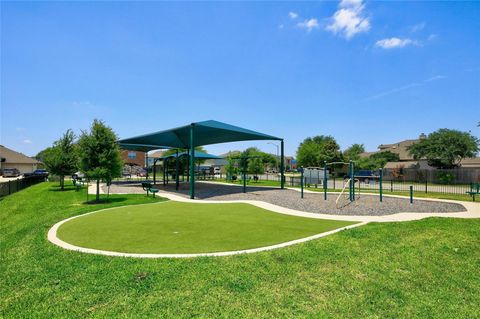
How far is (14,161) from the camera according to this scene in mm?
58969

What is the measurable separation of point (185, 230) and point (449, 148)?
154 ft

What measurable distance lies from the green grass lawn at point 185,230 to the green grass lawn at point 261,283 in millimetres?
873

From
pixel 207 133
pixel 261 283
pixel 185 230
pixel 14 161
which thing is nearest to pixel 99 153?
pixel 207 133

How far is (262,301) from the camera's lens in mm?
4043

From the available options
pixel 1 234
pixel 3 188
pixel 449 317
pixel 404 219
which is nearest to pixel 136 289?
pixel 449 317

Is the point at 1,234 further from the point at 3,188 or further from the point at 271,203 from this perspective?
the point at 3,188

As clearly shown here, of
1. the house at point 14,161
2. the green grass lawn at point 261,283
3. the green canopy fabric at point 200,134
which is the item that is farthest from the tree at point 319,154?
the house at point 14,161

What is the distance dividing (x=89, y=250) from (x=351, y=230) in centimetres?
730

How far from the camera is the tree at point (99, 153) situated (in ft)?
51.6

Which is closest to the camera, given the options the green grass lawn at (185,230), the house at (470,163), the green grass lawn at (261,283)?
the green grass lawn at (261,283)

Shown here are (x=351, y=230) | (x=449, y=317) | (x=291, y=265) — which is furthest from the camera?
(x=351, y=230)

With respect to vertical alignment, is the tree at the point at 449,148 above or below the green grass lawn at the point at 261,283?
above

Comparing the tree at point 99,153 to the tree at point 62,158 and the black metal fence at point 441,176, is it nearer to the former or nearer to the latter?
the tree at point 62,158

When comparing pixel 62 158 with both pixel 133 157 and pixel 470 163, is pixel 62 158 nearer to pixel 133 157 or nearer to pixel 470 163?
pixel 133 157
